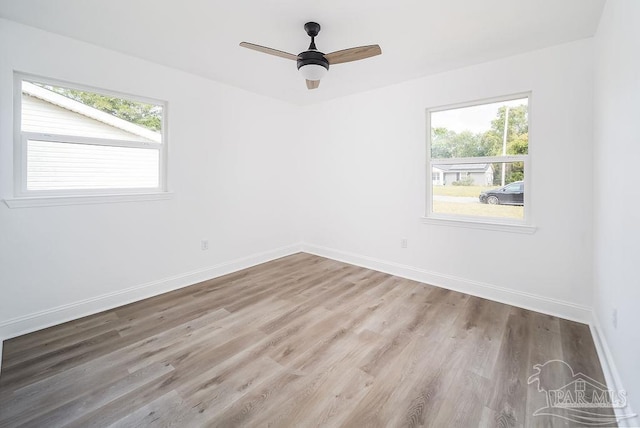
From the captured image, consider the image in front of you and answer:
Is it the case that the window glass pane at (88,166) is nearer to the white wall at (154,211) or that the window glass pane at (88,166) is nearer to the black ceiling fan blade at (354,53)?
the white wall at (154,211)

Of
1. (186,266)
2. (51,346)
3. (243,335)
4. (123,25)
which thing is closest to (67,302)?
(51,346)

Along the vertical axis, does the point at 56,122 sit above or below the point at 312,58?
below

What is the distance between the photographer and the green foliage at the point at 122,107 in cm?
263

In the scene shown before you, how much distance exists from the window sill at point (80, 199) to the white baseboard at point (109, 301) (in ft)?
3.09

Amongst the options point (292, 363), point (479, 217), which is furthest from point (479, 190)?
point (292, 363)

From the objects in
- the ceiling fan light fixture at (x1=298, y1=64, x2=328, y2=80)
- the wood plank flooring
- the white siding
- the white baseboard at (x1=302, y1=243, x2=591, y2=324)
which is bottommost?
the wood plank flooring

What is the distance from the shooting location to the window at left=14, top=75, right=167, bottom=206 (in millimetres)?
2414

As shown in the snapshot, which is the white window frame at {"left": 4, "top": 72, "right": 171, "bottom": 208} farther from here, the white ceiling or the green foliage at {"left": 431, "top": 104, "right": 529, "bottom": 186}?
the green foliage at {"left": 431, "top": 104, "right": 529, "bottom": 186}

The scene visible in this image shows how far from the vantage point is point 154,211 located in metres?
3.13

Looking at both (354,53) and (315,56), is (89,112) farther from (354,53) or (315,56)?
(354,53)

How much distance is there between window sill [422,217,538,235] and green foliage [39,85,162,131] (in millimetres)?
3439

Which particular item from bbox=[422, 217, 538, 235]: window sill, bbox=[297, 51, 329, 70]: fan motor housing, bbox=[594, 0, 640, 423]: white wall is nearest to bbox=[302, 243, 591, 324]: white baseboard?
bbox=[594, 0, 640, 423]: white wall

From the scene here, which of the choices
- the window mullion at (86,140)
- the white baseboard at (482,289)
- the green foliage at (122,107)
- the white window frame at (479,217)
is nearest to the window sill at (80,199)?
the window mullion at (86,140)

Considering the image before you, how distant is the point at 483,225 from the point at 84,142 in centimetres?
420
